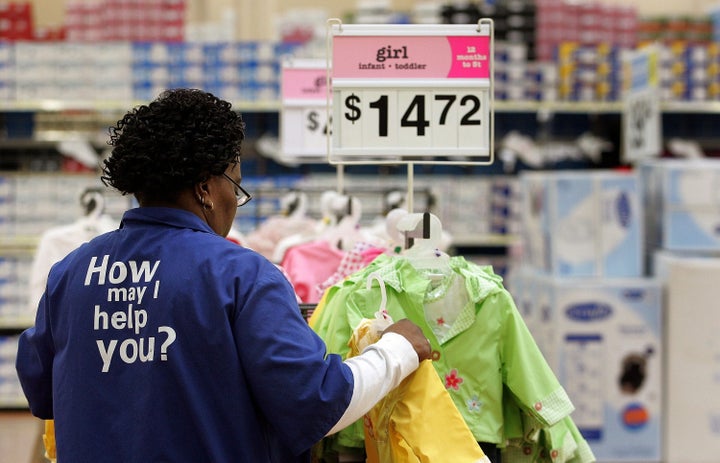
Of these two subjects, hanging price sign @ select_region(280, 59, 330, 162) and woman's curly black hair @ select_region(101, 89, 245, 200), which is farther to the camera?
hanging price sign @ select_region(280, 59, 330, 162)

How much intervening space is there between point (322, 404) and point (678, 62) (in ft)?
18.7

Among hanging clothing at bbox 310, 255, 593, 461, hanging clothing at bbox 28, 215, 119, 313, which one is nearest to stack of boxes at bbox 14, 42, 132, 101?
hanging clothing at bbox 28, 215, 119, 313

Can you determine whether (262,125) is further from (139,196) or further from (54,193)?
(139,196)

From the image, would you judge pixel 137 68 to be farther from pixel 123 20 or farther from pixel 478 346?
pixel 478 346

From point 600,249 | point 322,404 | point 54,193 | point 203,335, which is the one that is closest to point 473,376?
point 322,404

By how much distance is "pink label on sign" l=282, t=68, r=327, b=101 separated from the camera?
4.07 metres

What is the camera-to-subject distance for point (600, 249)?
4734 mm

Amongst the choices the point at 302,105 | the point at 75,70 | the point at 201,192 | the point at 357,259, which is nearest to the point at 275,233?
the point at 302,105

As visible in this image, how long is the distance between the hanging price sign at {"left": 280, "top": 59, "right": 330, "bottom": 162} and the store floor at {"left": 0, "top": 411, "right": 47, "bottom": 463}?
211 cm

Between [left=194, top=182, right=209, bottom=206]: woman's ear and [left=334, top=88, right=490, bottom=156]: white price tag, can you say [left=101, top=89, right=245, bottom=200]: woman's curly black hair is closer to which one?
[left=194, top=182, right=209, bottom=206]: woman's ear

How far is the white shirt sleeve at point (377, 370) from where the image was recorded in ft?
5.69

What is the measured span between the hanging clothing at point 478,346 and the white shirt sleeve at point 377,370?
1.00 feet

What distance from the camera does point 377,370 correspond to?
5.82 ft

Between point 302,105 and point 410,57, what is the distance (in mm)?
1448
